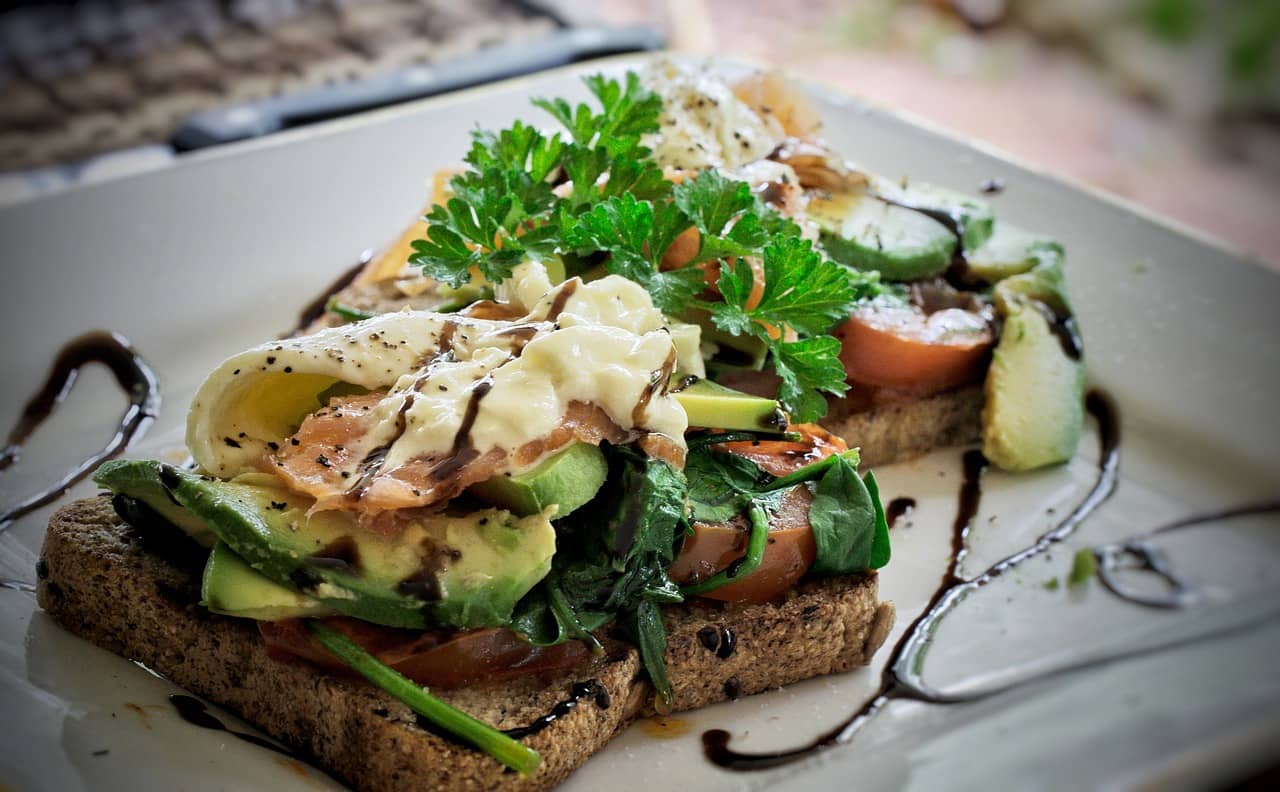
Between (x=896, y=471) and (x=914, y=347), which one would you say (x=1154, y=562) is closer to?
Answer: (x=896, y=471)

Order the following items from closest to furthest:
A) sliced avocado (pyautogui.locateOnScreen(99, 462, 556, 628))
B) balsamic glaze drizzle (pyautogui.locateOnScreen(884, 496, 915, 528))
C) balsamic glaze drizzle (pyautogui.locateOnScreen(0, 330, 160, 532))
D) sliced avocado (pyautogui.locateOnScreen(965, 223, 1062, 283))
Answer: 1. sliced avocado (pyautogui.locateOnScreen(99, 462, 556, 628))
2. balsamic glaze drizzle (pyautogui.locateOnScreen(0, 330, 160, 532))
3. balsamic glaze drizzle (pyautogui.locateOnScreen(884, 496, 915, 528))
4. sliced avocado (pyautogui.locateOnScreen(965, 223, 1062, 283))

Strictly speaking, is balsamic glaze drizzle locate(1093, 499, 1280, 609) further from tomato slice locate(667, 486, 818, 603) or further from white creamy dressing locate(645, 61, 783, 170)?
white creamy dressing locate(645, 61, 783, 170)

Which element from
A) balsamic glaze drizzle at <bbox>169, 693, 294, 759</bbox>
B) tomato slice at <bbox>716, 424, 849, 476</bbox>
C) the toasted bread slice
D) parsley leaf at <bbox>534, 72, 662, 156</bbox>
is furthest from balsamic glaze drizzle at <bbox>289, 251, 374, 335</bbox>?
tomato slice at <bbox>716, 424, 849, 476</bbox>

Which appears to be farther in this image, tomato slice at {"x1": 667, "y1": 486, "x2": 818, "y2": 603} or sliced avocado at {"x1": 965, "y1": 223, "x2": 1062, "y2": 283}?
sliced avocado at {"x1": 965, "y1": 223, "x2": 1062, "y2": 283}

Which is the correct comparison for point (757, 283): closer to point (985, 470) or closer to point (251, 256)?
point (985, 470)

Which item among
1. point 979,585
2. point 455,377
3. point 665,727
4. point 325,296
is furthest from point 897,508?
point 325,296
